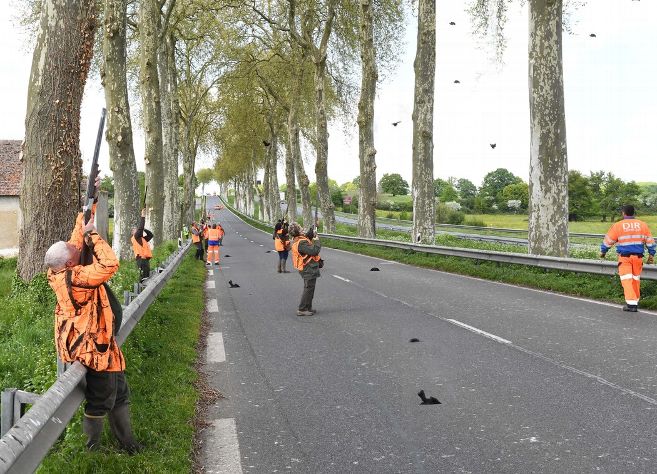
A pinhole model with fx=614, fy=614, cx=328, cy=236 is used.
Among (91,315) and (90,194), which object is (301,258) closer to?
(90,194)

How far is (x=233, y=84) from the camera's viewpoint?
42.7m

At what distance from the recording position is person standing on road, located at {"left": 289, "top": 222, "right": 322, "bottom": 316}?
10.7 m

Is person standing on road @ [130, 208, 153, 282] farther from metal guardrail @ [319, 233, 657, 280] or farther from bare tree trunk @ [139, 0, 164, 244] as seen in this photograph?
metal guardrail @ [319, 233, 657, 280]

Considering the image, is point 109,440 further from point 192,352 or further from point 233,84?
point 233,84

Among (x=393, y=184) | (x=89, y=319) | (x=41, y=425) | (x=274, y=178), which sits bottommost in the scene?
(x=41, y=425)

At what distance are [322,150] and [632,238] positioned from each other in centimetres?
2764

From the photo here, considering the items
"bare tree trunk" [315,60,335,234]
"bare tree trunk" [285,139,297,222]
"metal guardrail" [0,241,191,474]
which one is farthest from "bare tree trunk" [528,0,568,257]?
"bare tree trunk" [285,139,297,222]

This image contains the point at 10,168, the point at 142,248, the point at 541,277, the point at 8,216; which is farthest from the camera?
the point at 10,168

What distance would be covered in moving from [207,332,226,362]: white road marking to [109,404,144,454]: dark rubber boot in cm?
316

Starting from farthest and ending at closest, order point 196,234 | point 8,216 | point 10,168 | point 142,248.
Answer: point 10,168, point 8,216, point 196,234, point 142,248

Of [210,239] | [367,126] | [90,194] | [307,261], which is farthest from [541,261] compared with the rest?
[367,126]

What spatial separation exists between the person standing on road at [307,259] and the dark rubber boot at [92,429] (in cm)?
671

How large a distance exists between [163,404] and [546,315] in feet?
21.6

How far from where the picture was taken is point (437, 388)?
5887 mm
